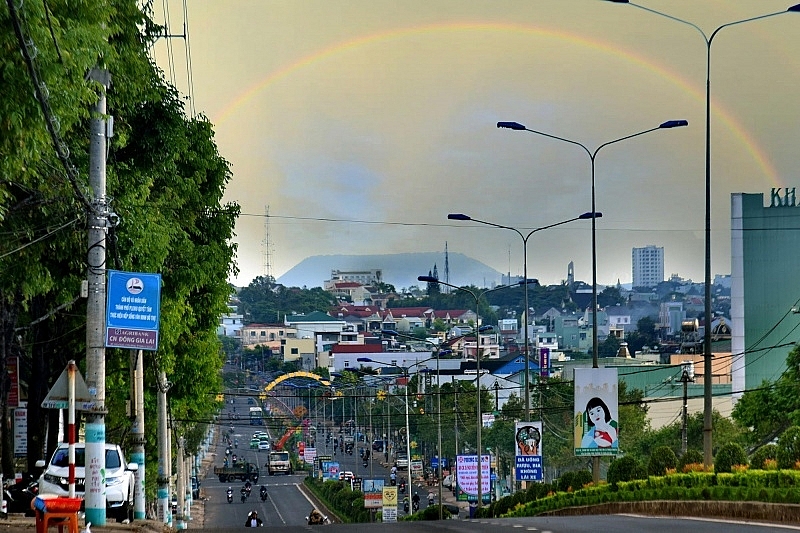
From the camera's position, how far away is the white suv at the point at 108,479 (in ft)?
85.6

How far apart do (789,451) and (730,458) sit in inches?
109

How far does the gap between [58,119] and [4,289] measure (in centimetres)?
1137

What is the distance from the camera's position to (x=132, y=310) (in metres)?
21.8

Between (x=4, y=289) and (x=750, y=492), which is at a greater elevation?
(x=4, y=289)

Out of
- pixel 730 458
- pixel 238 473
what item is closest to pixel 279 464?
pixel 238 473

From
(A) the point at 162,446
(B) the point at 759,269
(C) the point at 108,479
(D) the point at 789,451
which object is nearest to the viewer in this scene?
(D) the point at 789,451

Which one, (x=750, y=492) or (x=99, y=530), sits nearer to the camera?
(x=99, y=530)

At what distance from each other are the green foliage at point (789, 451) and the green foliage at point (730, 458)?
1.17 metres

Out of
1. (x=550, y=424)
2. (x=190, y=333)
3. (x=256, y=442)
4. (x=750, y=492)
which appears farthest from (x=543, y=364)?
(x=750, y=492)

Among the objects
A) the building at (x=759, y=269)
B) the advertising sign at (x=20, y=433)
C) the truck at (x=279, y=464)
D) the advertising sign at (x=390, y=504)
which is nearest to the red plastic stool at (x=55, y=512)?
the advertising sign at (x=20, y=433)

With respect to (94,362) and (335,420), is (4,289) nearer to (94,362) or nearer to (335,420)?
(94,362)

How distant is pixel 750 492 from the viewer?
2567 cm

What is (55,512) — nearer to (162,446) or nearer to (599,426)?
(162,446)

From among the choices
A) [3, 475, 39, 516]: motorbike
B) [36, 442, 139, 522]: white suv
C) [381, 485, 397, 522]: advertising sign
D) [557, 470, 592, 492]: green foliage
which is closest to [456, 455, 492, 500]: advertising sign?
[381, 485, 397, 522]: advertising sign
